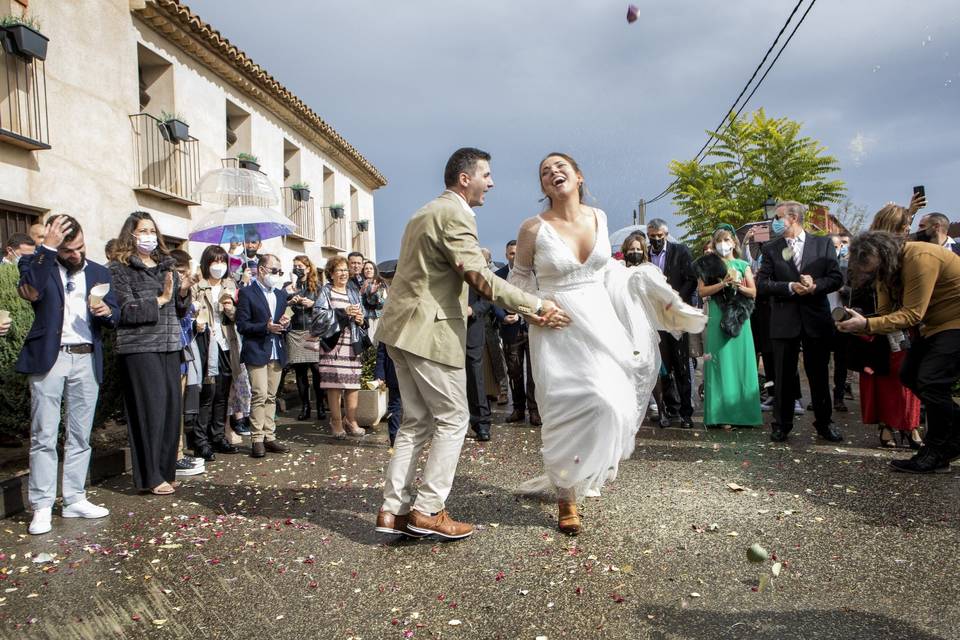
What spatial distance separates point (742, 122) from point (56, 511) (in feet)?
96.2

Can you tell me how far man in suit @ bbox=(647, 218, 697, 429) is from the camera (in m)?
7.76

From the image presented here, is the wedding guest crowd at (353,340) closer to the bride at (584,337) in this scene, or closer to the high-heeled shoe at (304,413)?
the high-heeled shoe at (304,413)

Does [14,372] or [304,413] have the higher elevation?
[14,372]

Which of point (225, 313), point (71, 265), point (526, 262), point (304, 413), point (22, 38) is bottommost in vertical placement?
point (304, 413)

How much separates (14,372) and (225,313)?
1938 mm

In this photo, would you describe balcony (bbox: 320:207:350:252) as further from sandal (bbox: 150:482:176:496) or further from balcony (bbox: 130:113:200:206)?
sandal (bbox: 150:482:176:496)

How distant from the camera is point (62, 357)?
184 inches

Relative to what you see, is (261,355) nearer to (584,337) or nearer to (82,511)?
(82,511)

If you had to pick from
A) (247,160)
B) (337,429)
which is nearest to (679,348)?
(337,429)

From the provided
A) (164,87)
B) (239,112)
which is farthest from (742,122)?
(164,87)

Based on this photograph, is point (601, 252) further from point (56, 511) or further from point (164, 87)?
point (164, 87)

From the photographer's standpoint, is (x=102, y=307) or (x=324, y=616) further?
(x=102, y=307)

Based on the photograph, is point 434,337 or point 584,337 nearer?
point 434,337

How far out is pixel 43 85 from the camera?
1045 cm
